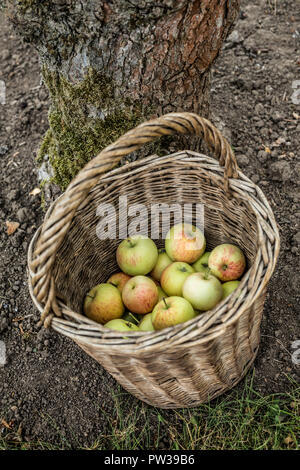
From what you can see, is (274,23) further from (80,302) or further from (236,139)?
(80,302)

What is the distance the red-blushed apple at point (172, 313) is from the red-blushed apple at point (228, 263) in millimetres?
273

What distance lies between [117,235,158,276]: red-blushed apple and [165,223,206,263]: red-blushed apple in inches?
3.8

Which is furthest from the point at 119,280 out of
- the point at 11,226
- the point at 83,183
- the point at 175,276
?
the point at 11,226

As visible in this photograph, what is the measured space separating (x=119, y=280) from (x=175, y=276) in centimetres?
33

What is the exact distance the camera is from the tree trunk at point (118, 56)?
1.80 meters

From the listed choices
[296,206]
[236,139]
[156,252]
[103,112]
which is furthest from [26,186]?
[296,206]

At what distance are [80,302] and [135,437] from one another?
0.65 m

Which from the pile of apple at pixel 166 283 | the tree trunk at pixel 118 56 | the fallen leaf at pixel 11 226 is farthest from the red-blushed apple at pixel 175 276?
the fallen leaf at pixel 11 226

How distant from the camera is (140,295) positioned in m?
1.92

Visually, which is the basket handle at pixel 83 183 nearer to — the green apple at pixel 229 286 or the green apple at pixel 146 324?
the green apple at pixel 146 324

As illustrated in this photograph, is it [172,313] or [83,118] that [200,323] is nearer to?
[172,313]

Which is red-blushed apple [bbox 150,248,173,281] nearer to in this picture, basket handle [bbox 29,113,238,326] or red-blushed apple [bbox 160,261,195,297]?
red-blushed apple [bbox 160,261,195,297]

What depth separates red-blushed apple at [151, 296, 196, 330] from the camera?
66.6 inches

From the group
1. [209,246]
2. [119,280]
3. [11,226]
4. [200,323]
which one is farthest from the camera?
[11,226]
